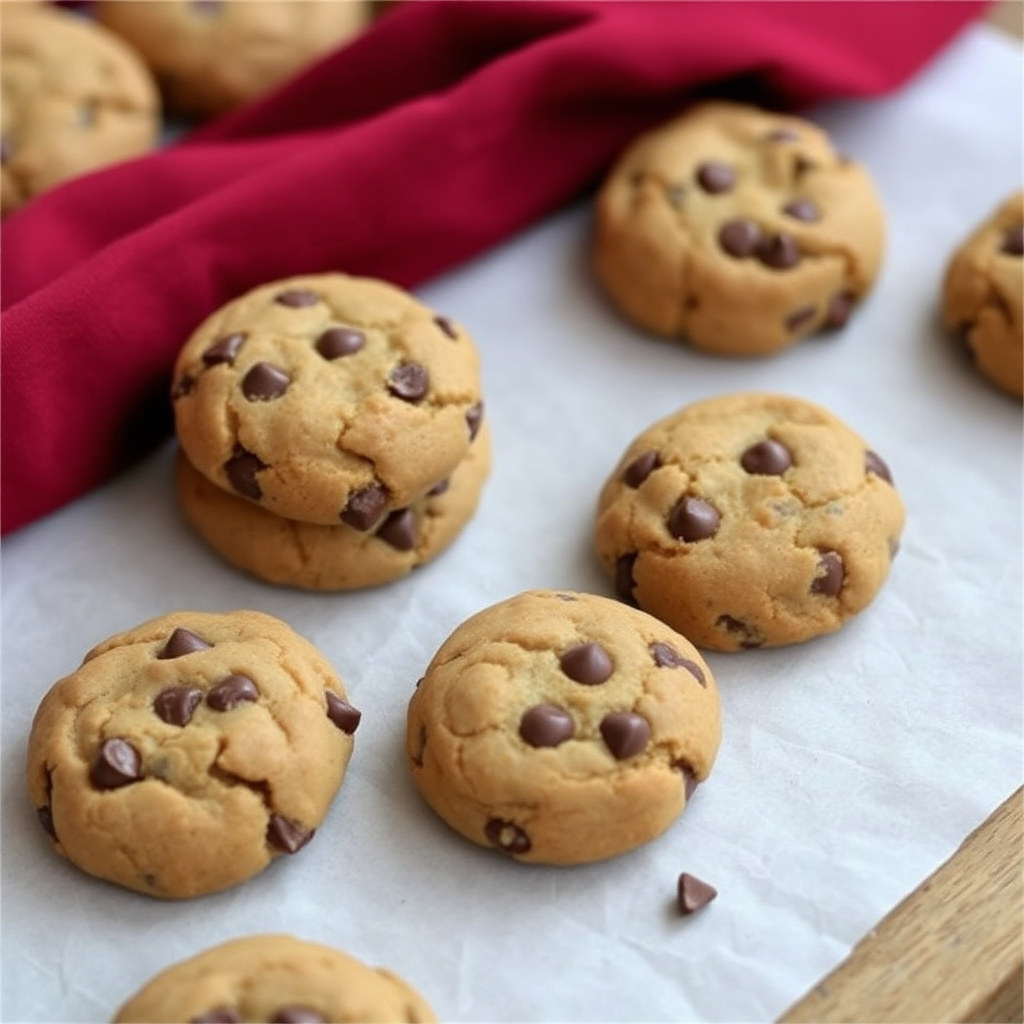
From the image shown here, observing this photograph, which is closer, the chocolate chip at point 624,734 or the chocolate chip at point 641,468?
the chocolate chip at point 624,734

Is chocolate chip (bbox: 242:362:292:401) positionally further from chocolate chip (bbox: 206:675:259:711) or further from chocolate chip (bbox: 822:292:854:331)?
chocolate chip (bbox: 822:292:854:331)

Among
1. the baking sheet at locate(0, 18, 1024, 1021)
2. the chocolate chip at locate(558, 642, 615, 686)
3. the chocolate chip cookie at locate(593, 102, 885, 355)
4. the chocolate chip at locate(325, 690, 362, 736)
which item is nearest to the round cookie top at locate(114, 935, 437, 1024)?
the baking sheet at locate(0, 18, 1024, 1021)

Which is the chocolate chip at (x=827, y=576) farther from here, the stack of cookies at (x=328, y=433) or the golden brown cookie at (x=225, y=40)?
the golden brown cookie at (x=225, y=40)

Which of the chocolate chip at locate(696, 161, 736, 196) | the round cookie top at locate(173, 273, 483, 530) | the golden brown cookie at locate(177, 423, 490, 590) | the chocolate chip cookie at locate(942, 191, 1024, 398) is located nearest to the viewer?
the round cookie top at locate(173, 273, 483, 530)

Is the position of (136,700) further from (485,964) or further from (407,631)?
(485,964)

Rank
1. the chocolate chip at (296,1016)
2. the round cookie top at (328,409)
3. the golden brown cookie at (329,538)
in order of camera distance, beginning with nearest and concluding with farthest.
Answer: the chocolate chip at (296,1016)
the round cookie top at (328,409)
the golden brown cookie at (329,538)

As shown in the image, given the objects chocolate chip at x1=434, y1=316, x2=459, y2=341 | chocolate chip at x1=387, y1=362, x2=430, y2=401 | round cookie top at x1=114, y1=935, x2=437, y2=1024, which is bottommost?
round cookie top at x1=114, y1=935, x2=437, y2=1024

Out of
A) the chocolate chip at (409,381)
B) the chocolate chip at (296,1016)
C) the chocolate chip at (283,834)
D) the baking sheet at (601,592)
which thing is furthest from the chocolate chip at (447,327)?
the chocolate chip at (296,1016)
